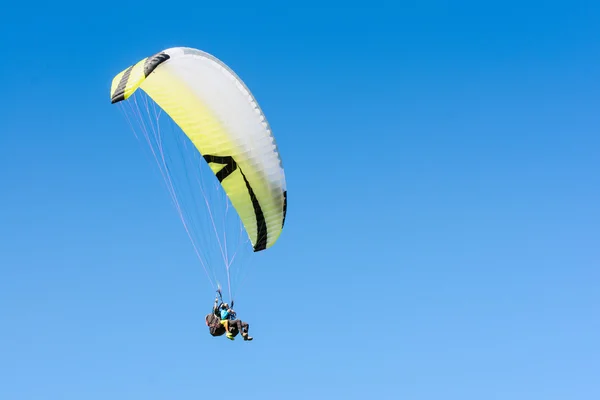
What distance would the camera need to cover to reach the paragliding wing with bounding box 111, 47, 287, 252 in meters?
27.8

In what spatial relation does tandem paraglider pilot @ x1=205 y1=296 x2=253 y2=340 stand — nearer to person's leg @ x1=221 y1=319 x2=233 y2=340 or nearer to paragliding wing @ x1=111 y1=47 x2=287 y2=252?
person's leg @ x1=221 y1=319 x2=233 y2=340

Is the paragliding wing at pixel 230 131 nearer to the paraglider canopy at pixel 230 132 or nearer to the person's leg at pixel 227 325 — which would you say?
the paraglider canopy at pixel 230 132

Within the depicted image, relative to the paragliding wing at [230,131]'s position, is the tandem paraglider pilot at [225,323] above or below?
below

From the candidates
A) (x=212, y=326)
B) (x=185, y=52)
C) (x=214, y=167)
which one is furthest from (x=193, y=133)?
(x=212, y=326)

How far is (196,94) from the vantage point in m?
28.4

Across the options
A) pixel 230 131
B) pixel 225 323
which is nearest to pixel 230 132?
pixel 230 131

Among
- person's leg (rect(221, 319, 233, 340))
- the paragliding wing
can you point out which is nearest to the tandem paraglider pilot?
person's leg (rect(221, 319, 233, 340))

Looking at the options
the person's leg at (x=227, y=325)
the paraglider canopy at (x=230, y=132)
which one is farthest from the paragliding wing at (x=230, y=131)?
the person's leg at (x=227, y=325)

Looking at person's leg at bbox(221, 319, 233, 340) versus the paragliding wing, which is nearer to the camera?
person's leg at bbox(221, 319, 233, 340)

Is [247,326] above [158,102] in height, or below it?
below

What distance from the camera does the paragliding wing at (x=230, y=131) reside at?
2784 cm

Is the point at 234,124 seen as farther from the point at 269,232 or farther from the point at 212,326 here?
the point at 212,326

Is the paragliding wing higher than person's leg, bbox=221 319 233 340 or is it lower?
higher

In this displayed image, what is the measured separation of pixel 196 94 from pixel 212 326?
263 inches
